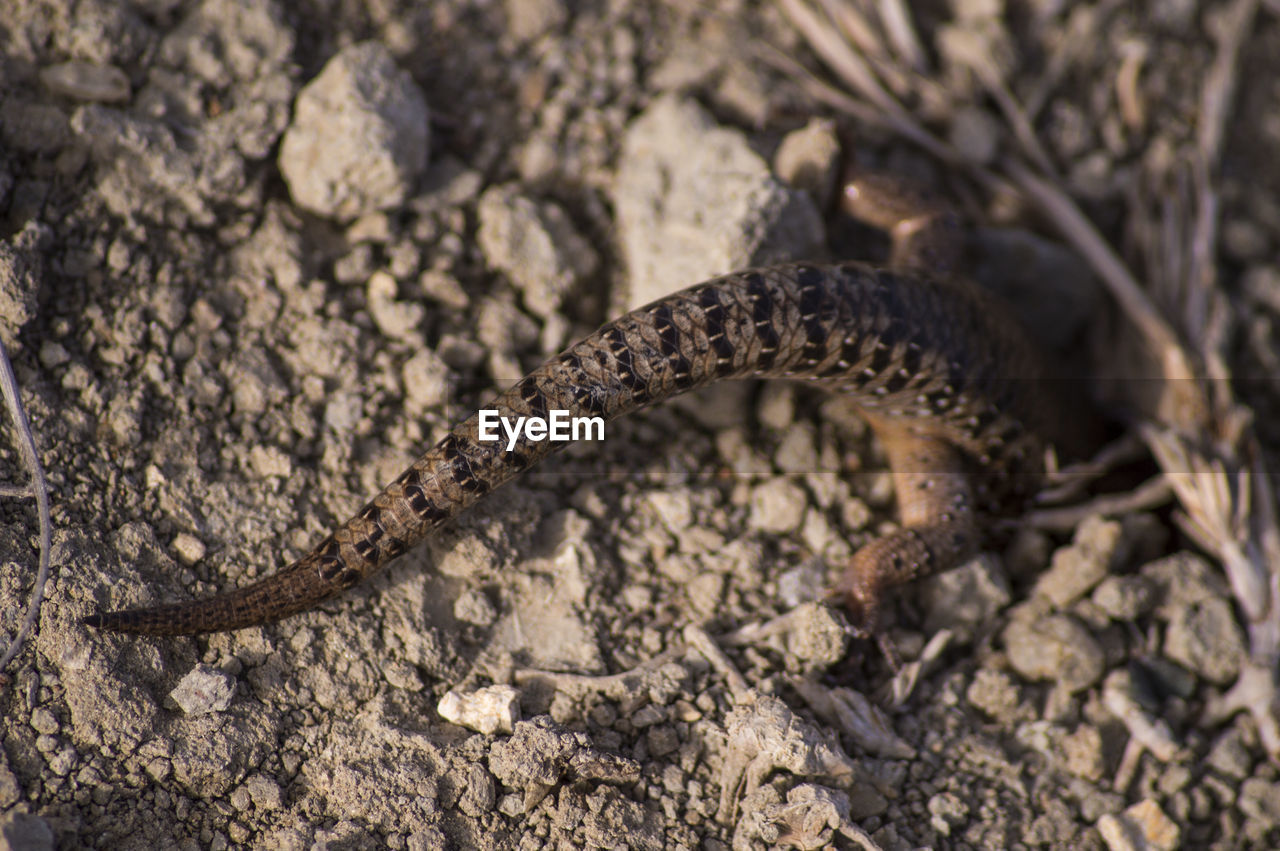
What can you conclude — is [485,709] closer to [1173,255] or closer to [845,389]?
[845,389]

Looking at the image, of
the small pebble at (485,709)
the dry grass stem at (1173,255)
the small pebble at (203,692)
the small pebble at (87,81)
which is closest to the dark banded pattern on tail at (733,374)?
the small pebble at (203,692)

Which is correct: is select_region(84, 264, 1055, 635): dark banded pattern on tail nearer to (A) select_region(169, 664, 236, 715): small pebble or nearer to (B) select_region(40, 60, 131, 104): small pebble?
(A) select_region(169, 664, 236, 715): small pebble

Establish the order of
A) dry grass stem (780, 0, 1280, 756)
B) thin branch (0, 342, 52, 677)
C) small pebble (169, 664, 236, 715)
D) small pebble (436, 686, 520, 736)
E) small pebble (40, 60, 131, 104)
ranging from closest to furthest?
thin branch (0, 342, 52, 677) → small pebble (169, 664, 236, 715) → small pebble (436, 686, 520, 736) → small pebble (40, 60, 131, 104) → dry grass stem (780, 0, 1280, 756)

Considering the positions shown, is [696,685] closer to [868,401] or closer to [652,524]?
[652,524]

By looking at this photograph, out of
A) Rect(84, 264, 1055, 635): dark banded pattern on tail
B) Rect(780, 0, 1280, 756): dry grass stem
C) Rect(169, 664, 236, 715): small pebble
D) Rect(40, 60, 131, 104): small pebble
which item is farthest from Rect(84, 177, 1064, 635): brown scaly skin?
Rect(40, 60, 131, 104): small pebble

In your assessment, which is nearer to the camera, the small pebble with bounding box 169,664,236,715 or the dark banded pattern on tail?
the small pebble with bounding box 169,664,236,715

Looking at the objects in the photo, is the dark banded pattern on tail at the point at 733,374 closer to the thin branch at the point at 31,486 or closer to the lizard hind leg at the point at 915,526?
the lizard hind leg at the point at 915,526

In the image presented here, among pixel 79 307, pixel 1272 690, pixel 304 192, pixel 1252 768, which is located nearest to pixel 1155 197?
pixel 1272 690

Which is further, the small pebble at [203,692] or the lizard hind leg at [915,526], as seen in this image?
the lizard hind leg at [915,526]
